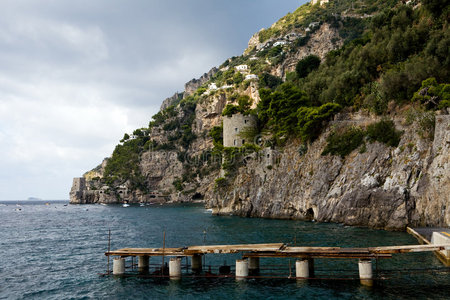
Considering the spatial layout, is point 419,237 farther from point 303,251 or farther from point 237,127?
point 237,127

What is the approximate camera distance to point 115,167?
424 ft

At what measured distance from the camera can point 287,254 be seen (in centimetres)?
1753

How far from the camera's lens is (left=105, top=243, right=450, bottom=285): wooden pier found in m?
16.0

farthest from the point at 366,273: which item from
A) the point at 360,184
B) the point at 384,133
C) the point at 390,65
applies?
the point at 390,65

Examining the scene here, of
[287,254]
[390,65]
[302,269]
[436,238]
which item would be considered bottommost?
[302,269]

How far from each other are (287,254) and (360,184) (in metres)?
21.5

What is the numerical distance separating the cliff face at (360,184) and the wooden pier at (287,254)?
13903 millimetres

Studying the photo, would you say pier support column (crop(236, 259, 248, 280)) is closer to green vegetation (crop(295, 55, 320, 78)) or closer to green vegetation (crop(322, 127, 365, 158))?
green vegetation (crop(322, 127, 365, 158))

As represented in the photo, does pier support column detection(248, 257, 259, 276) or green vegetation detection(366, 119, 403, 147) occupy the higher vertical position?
green vegetation detection(366, 119, 403, 147)

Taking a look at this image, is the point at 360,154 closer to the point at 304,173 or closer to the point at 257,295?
the point at 304,173

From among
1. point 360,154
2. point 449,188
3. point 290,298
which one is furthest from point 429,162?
point 290,298

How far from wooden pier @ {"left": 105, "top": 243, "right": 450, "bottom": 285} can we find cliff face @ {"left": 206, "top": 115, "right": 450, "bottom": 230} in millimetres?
13903

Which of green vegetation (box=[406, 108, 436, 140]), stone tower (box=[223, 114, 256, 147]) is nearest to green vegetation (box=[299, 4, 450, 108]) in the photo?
green vegetation (box=[406, 108, 436, 140])

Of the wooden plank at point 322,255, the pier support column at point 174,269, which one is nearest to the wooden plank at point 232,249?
the wooden plank at point 322,255
